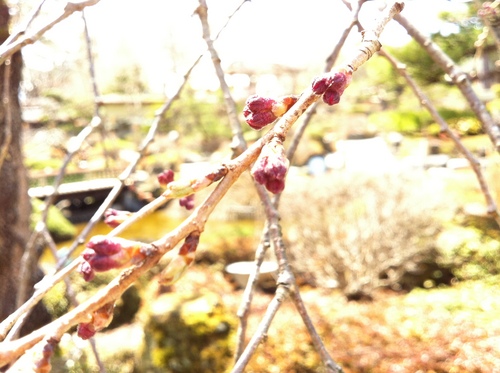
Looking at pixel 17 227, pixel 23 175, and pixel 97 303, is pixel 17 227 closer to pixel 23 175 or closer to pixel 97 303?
pixel 23 175

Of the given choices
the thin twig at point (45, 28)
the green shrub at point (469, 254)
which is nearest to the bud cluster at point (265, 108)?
the thin twig at point (45, 28)

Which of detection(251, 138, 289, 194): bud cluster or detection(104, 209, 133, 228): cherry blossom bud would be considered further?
detection(104, 209, 133, 228): cherry blossom bud

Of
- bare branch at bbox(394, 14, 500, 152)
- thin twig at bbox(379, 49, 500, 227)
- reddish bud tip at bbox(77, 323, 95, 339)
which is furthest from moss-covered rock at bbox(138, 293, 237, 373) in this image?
reddish bud tip at bbox(77, 323, 95, 339)

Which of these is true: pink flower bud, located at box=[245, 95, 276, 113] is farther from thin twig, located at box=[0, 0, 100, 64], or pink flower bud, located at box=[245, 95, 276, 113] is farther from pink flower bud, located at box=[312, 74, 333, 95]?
thin twig, located at box=[0, 0, 100, 64]

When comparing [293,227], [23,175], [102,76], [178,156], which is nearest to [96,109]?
[23,175]

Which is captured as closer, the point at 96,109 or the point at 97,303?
the point at 97,303
